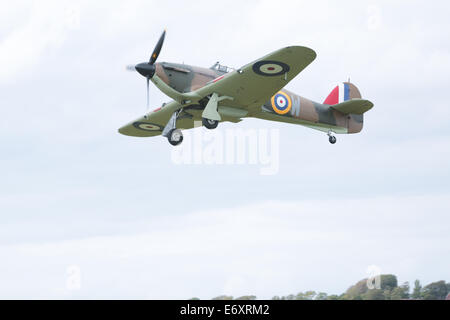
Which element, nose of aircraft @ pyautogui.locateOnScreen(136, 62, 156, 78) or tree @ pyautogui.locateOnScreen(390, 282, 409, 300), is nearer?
nose of aircraft @ pyautogui.locateOnScreen(136, 62, 156, 78)

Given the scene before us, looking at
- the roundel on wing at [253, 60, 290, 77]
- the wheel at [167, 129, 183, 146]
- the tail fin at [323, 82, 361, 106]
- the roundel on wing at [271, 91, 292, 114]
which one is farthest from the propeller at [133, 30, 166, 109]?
the tail fin at [323, 82, 361, 106]

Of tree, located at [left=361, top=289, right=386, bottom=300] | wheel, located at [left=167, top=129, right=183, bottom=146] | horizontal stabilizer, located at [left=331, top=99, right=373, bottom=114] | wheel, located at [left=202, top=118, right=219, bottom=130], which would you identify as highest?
horizontal stabilizer, located at [left=331, top=99, right=373, bottom=114]

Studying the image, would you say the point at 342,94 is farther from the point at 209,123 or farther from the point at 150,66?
the point at 150,66

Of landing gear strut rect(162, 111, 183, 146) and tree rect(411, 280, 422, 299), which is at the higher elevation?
landing gear strut rect(162, 111, 183, 146)

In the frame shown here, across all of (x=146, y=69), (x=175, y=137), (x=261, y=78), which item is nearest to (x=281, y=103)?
(x=261, y=78)

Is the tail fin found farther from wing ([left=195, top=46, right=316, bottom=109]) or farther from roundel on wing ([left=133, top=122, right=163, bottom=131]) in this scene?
roundel on wing ([left=133, top=122, right=163, bottom=131])

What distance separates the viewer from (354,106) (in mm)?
24359

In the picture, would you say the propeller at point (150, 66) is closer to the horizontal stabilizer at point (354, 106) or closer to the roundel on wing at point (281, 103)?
the roundel on wing at point (281, 103)

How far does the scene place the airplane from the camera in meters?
19.7

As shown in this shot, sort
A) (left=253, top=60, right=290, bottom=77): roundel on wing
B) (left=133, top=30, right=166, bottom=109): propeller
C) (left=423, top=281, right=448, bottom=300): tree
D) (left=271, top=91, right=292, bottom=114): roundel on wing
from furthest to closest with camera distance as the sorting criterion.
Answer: (left=423, top=281, right=448, bottom=300): tree
(left=271, top=91, right=292, bottom=114): roundel on wing
(left=133, top=30, right=166, bottom=109): propeller
(left=253, top=60, right=290, bottom=77): roundel on wing

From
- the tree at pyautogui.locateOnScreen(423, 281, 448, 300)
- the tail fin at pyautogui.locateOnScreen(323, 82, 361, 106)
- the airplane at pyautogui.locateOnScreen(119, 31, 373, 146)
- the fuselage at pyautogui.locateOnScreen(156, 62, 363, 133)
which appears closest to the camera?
the airplane at pyautogui.locateOnScreen(119, 31, 373, 146)

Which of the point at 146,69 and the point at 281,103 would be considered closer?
the point at 146,69

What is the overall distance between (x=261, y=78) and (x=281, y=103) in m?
2.70
